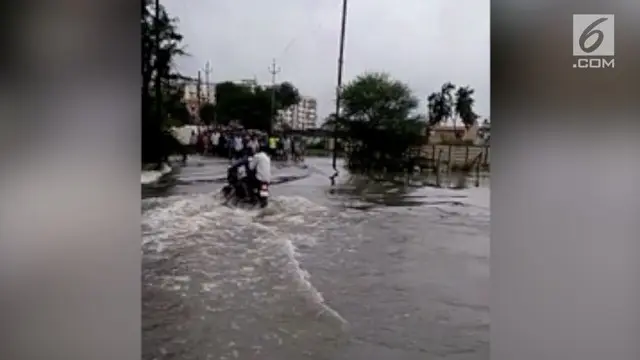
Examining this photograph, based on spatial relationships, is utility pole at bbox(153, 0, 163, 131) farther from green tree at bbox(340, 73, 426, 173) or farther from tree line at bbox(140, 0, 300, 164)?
green tree at bbox(340, 73, 426, 173)

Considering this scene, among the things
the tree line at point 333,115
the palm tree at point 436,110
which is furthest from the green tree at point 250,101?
the palm tree at point 436,110

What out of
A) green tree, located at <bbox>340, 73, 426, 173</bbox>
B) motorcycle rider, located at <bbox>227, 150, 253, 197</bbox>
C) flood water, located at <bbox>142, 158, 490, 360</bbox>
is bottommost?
flood water, located at <bbox>142, 158, 490, 360</bbox>

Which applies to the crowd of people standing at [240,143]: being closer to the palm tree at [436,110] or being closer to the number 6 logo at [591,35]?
the palm tree at [436,110]

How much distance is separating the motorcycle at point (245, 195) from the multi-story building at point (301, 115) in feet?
1.15

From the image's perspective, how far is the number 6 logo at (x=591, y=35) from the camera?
3.14 m

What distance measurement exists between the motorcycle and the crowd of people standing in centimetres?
16

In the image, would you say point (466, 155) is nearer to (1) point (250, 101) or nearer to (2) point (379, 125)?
(2) point (379, 125)

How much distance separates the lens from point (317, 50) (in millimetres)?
3156

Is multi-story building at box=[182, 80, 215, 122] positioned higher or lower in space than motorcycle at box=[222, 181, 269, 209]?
higher

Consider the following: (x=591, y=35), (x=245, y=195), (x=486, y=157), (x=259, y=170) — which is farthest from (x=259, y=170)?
(x=591, y=35)

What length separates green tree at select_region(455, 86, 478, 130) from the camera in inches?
123

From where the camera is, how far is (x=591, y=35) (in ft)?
10.3

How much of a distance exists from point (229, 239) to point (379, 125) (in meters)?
0.99

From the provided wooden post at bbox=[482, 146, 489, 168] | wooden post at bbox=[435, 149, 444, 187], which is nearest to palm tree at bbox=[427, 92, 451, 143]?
wooden post at bbox=[435, 149, 444, 187]
